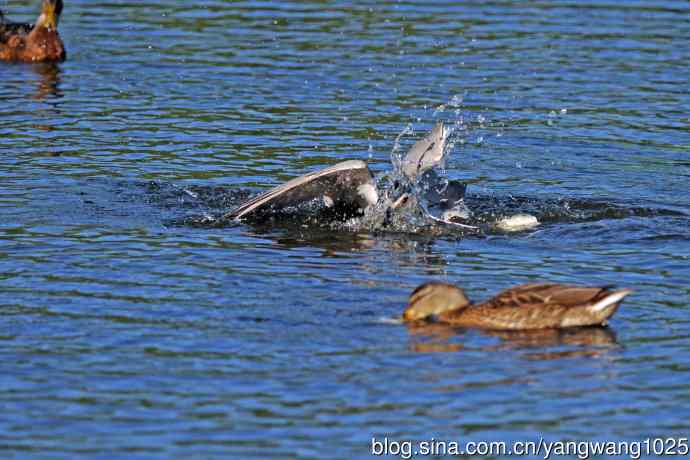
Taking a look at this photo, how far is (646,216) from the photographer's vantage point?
1226 cm

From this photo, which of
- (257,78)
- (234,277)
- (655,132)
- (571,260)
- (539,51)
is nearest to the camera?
(234,277)

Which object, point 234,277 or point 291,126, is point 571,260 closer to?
point 234,277

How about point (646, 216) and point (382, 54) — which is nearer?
point (646, 216)

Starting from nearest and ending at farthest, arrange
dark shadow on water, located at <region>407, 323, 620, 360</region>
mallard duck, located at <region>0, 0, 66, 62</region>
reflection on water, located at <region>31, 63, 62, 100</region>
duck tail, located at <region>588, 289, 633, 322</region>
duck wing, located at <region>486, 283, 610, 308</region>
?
dark shadow on water, located at <region>407, 323, 620, 360</region>, duck tail, located at <region>588, 289, 633, 322</region>, duck wing, located at <region>486, 283, 610, 308</region>, reflection on water, located at <region>31, 63, 62, 100</region>, mallard duck, located at <region>0, 0, 66, 62</region>

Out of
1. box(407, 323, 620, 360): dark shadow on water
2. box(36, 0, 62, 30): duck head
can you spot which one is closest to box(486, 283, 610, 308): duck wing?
box(407, 323, 620, 360): dark shadow on water

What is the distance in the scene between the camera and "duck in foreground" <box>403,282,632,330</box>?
8852mm

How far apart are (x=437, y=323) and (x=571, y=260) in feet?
7.10

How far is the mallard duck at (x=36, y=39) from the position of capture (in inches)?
770

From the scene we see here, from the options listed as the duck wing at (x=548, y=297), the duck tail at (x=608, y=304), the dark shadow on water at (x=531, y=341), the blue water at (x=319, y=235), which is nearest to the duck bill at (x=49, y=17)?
the blue water at (x=319, y=235)

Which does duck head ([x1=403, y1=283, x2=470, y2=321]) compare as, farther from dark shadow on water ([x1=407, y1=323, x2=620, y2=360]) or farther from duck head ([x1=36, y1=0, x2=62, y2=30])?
duck head ([x1=36, y1=0, x2=62, y2=30])

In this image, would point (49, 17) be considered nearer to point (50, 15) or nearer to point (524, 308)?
point (50, 15)

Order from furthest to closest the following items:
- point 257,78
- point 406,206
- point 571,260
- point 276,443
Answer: point 257,78
point 406,206
point 571,260
point 276,443

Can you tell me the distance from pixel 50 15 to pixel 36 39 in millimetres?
482

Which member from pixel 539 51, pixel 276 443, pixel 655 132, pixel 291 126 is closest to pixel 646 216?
pixel 655 132
